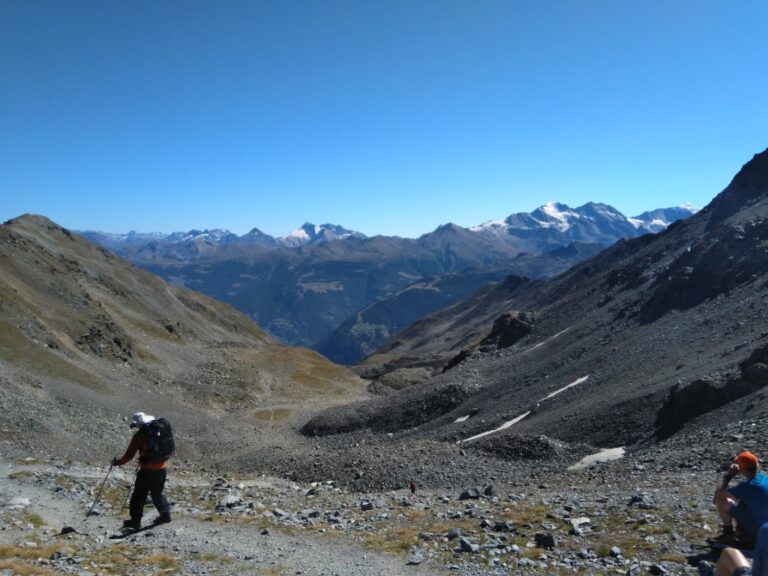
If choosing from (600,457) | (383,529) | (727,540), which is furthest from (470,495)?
(600,457)

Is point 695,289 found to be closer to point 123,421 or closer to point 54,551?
point 123,421

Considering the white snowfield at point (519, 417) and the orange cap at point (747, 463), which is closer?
the orange cap at point (747, 463)

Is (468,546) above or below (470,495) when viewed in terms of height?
above

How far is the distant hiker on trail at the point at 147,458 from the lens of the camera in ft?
58.4

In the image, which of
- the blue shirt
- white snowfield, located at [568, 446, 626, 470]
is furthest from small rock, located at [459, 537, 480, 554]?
white snowfield, located at [568, 446, 626, 470]

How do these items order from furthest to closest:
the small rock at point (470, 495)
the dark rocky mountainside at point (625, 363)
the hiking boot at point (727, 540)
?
1. the dark rocky mountainside at point (625, 363)
2. the small rock at point (470, 495)
3. the hiking boot at point (727, 540)

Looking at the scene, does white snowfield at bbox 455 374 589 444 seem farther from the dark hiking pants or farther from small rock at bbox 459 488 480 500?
the dark hiking pants

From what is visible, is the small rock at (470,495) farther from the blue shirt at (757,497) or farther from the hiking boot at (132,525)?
the blue shirt at (757,497)

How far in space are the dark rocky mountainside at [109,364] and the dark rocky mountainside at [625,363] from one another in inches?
721

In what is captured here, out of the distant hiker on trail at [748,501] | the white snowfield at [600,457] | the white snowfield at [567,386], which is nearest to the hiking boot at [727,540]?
the distant hiker on trail at [748,501]

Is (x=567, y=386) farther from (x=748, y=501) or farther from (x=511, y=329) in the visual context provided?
(x=748, y=501)

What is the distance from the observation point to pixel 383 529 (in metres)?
18.5

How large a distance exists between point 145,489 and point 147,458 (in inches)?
37.1

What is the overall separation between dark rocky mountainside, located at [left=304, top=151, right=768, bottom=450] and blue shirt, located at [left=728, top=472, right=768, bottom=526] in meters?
20.6
